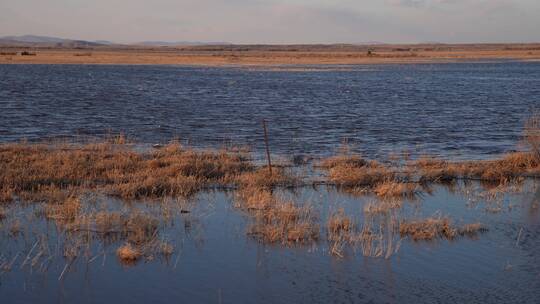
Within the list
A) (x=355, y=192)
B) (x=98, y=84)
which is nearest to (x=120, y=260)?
(x=355, y=192)

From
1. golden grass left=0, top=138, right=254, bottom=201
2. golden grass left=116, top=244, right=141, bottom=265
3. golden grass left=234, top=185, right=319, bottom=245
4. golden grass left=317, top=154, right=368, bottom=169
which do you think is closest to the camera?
golden grass left=116, top=244, right=141, bottom=265

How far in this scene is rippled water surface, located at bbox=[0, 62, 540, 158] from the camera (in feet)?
81.8

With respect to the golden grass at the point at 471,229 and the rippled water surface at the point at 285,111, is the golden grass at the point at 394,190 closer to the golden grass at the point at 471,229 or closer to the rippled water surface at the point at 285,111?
the golden grass at the point at 471,229

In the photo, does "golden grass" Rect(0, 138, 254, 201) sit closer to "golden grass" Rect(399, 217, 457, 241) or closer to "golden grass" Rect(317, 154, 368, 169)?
"golden grass" Rect(317, 154, 368, 169)

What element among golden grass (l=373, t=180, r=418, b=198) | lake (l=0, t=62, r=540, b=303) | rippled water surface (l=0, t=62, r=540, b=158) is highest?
golden grass (l=373, t=180, r=418, b=198)

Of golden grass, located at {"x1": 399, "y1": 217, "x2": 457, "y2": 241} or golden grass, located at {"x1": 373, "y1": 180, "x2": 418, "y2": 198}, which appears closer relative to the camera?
golden grass, located at {"x1": 399, "y1": 217, "x2": 457, "y2": 241}

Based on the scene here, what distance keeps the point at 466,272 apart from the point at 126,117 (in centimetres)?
2376

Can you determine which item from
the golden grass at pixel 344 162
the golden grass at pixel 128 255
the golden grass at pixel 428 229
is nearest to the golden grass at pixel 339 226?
the golden grass at pixel 428 229

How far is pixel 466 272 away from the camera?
10094mm

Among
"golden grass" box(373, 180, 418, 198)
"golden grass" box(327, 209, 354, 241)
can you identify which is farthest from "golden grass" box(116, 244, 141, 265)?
"golden grass" box(373, 180, 418, 198)

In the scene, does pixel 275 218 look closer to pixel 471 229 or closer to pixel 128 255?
pixel 128 255

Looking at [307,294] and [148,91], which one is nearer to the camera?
[307,294]

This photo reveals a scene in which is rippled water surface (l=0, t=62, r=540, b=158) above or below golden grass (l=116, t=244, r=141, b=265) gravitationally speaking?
below

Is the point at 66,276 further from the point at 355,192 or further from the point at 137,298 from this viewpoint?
the point at 355,192
